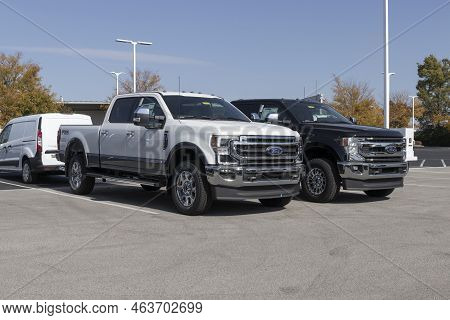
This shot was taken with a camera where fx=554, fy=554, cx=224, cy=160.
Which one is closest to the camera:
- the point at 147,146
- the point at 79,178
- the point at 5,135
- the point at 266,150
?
the point at 266,150

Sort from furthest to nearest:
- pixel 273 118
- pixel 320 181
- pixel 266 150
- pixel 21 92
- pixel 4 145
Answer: pixel 21 92 < pixel 4 145 < pixel 273 118 < pixel 320 181 < pixel 266 150

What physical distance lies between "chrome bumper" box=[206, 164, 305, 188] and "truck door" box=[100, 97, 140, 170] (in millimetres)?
2395

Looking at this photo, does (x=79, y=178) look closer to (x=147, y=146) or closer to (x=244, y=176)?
(x=147, y=146)

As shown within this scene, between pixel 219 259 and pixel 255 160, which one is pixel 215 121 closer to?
pixel 255 160

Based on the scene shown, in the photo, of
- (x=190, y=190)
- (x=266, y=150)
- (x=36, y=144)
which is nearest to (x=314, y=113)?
(x=266, y=150)

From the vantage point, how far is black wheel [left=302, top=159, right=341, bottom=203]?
10.3 m

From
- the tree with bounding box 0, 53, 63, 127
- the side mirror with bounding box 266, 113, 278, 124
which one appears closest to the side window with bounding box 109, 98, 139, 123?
the side mirror with bounding box 266, 113, 278, 124

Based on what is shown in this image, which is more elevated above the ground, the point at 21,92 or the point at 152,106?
the point at 21,92

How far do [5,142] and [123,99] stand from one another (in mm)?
6929

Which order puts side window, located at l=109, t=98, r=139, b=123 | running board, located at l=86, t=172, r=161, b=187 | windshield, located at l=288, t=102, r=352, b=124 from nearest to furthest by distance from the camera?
running board, located at l=86, t=172, r=161, b=187, side window, located at l=109, t=98, r=139, b=123, windshield, located at l=288, t=102, r=352, b=124

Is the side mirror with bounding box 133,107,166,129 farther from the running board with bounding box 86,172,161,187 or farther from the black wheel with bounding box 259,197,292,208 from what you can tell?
the black wheel with bounding box 259,197,292,208

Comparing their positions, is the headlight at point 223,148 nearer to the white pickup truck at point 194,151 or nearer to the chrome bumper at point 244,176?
the white pickup truck at point 194,151

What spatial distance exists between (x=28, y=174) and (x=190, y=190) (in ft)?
24.5

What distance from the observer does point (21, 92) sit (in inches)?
1934
